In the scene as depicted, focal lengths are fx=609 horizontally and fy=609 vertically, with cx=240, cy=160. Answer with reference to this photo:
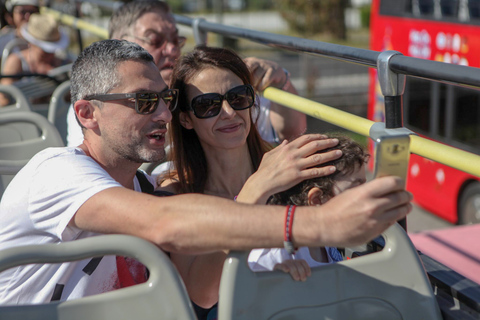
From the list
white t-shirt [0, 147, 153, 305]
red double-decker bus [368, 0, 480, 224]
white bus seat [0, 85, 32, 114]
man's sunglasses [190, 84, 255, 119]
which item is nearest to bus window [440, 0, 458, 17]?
red double-decker bus [368, 0, 480, 224]

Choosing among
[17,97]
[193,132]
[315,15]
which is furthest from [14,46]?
[315,15]

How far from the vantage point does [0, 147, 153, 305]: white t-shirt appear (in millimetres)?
1576

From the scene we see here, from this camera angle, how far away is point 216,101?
6.94 feet

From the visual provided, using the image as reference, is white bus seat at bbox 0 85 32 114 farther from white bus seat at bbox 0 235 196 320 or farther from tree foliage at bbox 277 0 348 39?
tree foliage at bbox 277 0 348 39

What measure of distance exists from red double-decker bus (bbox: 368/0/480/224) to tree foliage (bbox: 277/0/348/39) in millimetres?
13325

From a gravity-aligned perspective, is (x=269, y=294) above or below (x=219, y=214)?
below

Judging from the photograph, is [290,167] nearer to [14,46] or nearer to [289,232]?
[289,232]

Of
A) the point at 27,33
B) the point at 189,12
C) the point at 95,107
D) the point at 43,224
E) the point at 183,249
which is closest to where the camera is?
the point at 183,249

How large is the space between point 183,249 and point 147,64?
0.70 metres

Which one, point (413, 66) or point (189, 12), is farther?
point (189, 12)

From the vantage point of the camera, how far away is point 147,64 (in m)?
1.87

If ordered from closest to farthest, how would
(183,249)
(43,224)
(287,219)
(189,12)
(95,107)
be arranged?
1. (287,219)
2. (183,249)
3. (43,224)
4. (95,107)
5. (189,12)

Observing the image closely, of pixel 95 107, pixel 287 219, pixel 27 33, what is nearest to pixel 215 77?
pixel 95 107

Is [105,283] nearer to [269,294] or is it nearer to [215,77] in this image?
[269,294]
